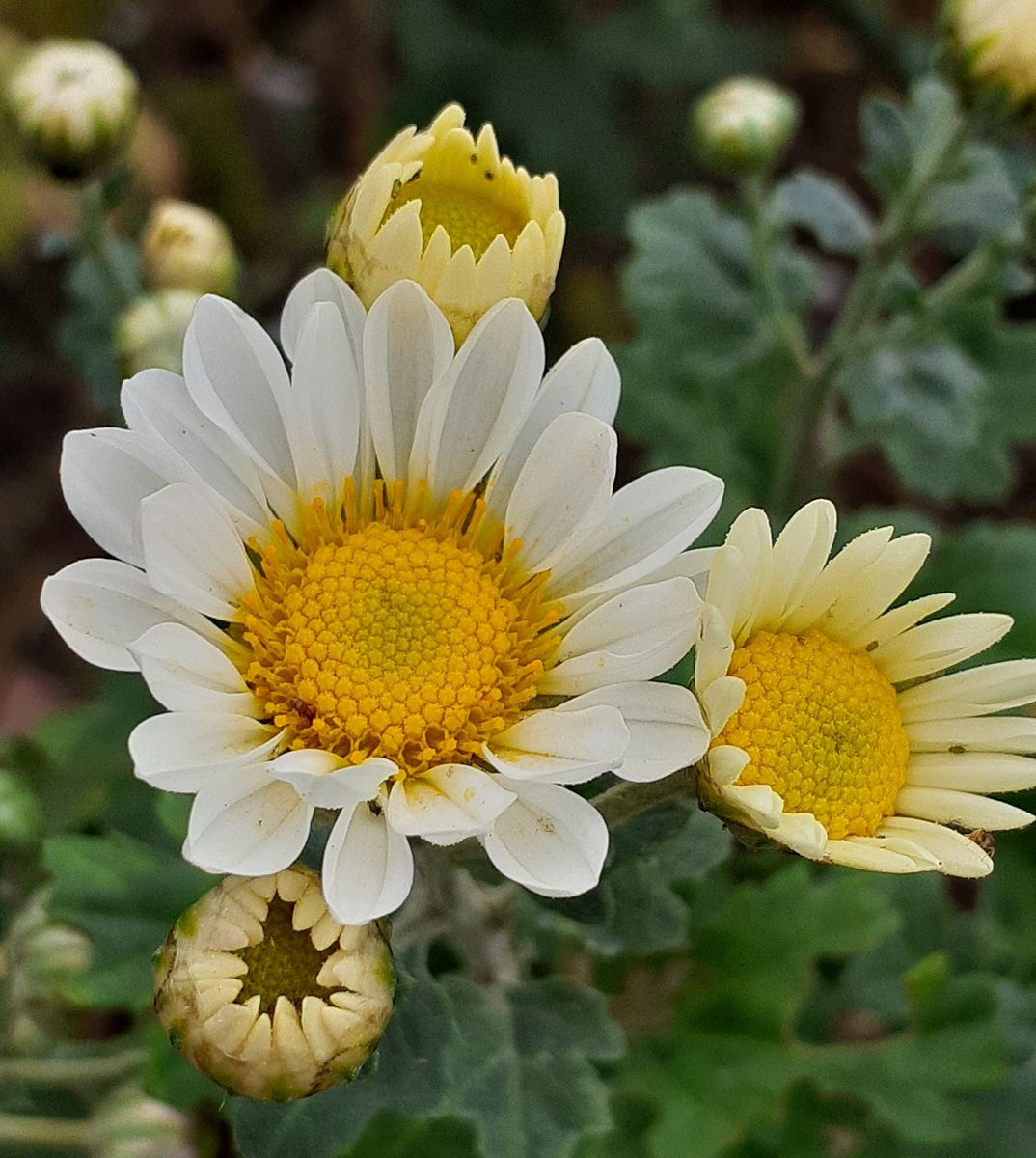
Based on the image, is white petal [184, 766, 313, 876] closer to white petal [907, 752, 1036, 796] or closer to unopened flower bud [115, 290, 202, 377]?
white petal [907, 752, 1036, 796]

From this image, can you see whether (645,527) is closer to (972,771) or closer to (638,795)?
(638,795)

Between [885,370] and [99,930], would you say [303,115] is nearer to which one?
[885,370]

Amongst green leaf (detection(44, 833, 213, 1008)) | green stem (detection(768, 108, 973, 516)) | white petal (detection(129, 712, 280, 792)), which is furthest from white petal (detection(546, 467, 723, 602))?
green stem (detection(768, 108, 973, 516))

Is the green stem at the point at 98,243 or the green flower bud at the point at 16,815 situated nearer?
the green flower bud at the point at 16,815

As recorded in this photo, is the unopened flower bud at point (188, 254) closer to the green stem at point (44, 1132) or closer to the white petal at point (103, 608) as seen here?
the white petal at point (103, 608)

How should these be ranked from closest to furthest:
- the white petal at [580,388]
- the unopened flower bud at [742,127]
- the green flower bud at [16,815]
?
the white petal at [580,388], the green flower bud at [16,815], the unopened flower bud at [742,127]

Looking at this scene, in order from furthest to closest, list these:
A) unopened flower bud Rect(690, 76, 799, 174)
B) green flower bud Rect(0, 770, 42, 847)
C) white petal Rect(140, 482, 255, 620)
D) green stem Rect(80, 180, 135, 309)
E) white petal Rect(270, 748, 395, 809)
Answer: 1. unopened flower bud Rect(690, 76, 799, 174)
2. green stem Rect(80, 180, 135, 309)
3. green flower bud Rect(0, 770, 42, 847)
4. white petal Rect(140, 482, 255, 620)
5. white petal Rect(270, 748, 395, 809)

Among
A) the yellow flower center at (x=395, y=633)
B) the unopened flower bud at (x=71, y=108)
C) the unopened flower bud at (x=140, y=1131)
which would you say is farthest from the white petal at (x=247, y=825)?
the unopened flower bud at (x=71, y=108)
